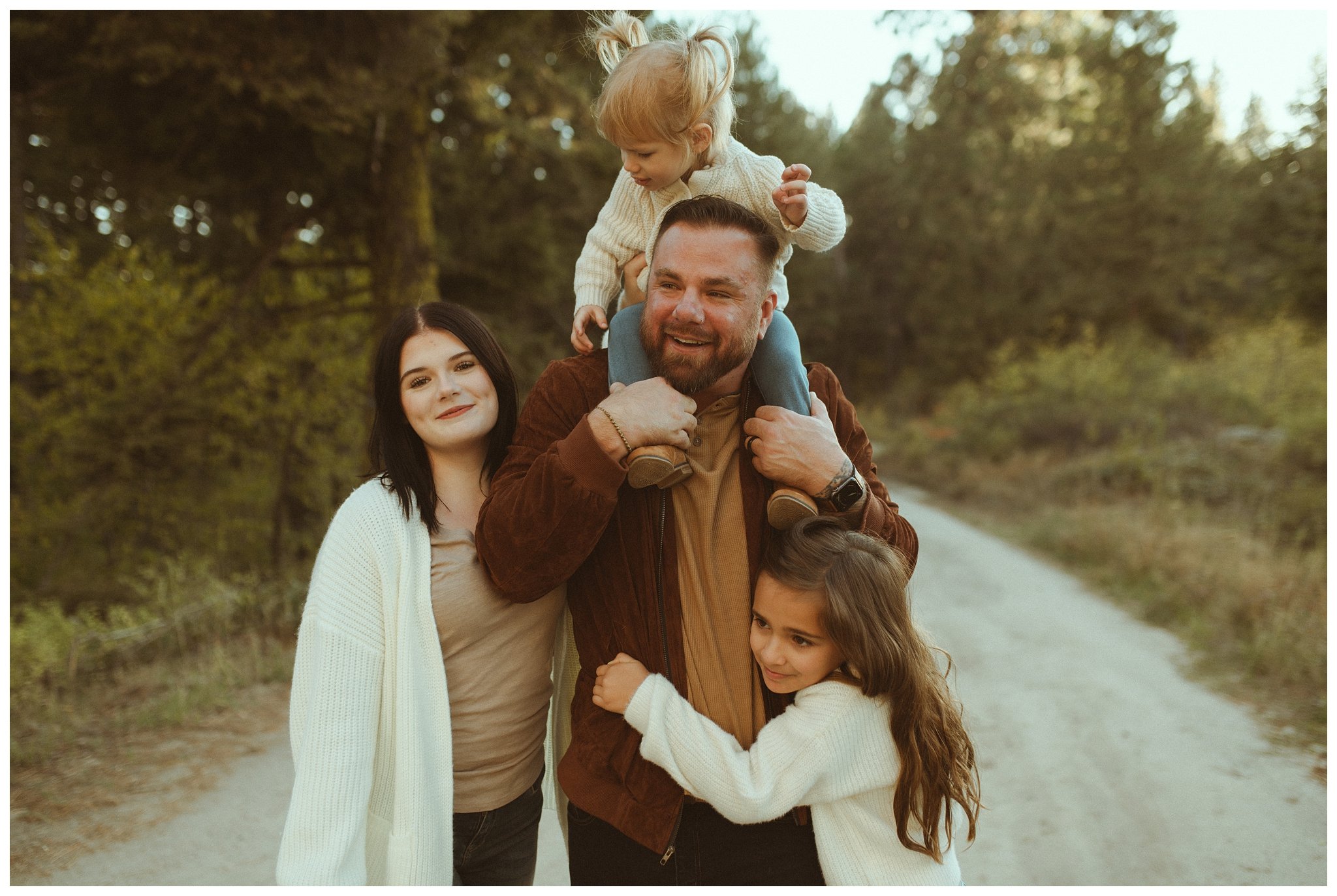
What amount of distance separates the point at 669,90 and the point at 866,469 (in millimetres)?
1140

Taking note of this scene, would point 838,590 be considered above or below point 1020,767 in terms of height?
above

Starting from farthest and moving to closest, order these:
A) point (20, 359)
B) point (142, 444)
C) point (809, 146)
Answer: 1. point (809, 146)
2. point (20, 359)
3. point (142, 444)

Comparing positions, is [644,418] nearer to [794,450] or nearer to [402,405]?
[794,450]

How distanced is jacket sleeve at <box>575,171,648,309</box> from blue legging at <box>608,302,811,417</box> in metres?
0.53

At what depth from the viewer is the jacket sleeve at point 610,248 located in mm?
2537

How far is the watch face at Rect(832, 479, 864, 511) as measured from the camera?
179 centimetres

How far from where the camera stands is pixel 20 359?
8438mm

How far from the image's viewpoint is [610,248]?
2555 mm

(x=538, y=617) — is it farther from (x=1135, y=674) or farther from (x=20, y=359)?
(x=20, y=359)

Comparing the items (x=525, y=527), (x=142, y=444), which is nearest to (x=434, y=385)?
(x=525, y=527)

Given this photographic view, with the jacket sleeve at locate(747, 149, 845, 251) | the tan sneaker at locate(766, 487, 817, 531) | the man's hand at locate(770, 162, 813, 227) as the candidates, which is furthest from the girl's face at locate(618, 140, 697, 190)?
the tan sneaker at locate(766, 487, 817, 531)

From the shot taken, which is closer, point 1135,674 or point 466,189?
point 1135,674

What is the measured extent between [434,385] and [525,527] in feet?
1.92

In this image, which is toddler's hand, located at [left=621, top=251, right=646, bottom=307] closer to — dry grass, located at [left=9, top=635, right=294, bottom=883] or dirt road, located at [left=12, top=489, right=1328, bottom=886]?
dirt road, located at [left=12, top=489, right=1328, bottom=886]
